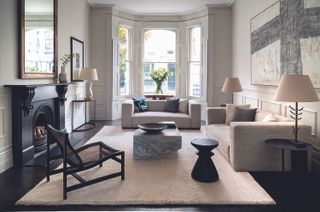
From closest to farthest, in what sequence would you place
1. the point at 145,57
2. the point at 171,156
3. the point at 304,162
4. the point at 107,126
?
the point at 304,162 → the point at 171,156 → the point at 107,126 → the point at 145,57

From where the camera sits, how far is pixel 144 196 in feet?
8.70

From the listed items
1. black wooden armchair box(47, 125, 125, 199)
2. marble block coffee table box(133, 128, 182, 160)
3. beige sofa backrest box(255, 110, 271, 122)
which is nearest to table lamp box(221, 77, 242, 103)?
beige sofa backrest box(255, 110, 271, 122)

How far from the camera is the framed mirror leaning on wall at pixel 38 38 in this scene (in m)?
3.78

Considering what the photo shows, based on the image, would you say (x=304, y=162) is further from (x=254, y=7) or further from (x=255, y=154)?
(x=254, y=7)

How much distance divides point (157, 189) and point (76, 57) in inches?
173

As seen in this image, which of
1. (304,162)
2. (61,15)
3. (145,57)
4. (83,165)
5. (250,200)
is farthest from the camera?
(145,57)

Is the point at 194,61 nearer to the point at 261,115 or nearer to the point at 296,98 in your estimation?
the point at 261,115

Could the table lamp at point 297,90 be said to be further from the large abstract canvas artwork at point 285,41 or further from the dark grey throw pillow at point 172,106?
the dark grey throw pillow at point 172,106

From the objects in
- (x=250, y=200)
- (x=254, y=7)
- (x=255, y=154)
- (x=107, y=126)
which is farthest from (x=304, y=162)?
(x=107, y=126)

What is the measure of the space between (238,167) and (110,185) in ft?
5.14

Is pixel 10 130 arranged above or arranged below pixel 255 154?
above

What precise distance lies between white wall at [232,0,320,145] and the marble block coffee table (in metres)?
1.71

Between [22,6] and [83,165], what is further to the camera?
[22,6]

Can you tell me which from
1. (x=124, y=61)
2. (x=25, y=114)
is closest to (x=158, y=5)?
(x=124, y=61)
